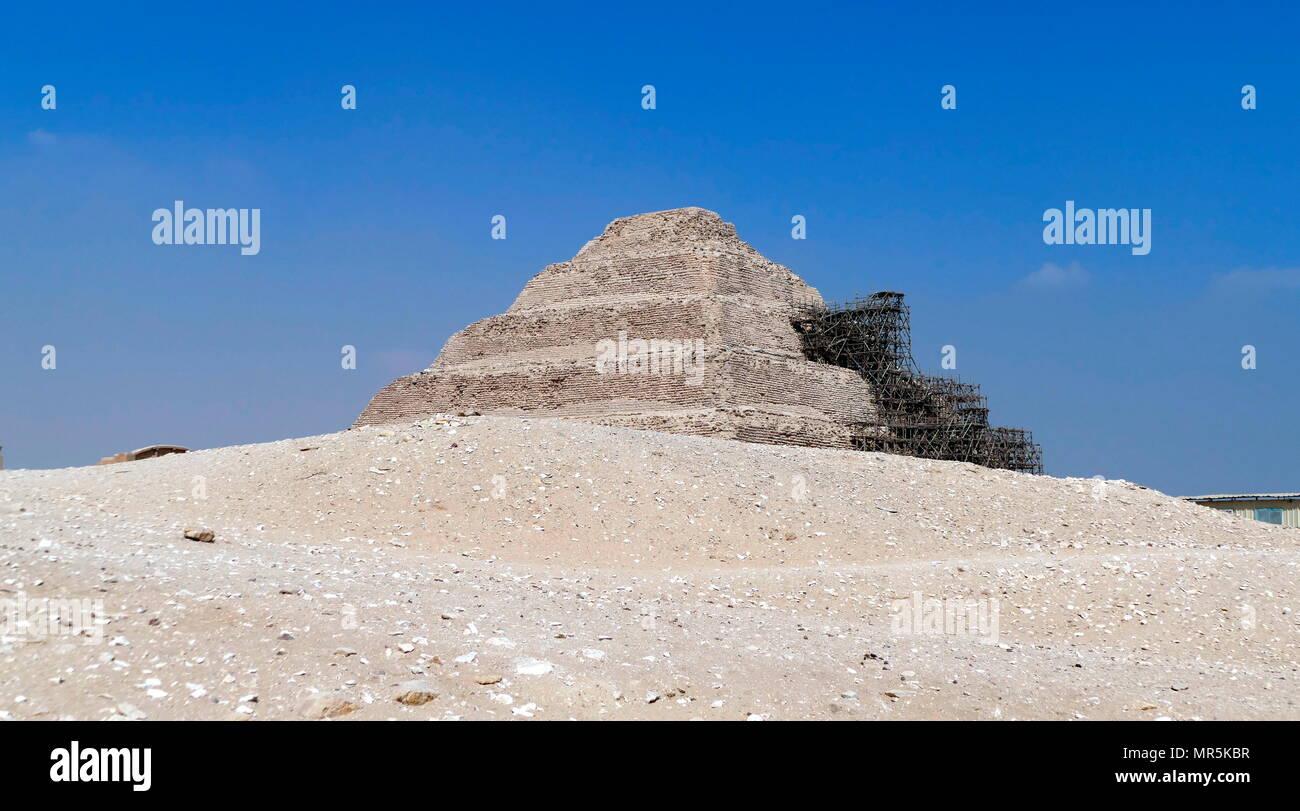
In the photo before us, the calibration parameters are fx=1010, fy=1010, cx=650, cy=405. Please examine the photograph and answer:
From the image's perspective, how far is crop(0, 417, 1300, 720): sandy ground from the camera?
23.9ft

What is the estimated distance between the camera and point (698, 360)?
117ft

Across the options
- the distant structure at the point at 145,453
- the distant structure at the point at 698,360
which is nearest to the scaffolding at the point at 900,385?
the distant structure at the point at 698,360

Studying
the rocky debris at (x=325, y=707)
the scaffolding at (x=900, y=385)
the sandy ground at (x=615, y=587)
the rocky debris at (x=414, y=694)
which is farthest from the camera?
the scaffolding at (x=900, y=385)

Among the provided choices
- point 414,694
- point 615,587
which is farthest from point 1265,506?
point 414,694


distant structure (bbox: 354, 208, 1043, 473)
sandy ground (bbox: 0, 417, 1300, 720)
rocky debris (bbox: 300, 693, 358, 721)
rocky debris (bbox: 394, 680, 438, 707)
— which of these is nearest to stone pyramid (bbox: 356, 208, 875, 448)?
distant structure (bbox: 354, 208, 1043, 473)

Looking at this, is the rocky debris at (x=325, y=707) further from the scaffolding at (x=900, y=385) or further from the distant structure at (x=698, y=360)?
the scaffolding at (x=900, y=385)

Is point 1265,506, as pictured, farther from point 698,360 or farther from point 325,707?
point 325,707

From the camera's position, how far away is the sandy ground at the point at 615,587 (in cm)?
728

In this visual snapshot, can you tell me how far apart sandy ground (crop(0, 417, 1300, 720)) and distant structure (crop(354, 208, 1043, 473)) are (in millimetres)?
10900

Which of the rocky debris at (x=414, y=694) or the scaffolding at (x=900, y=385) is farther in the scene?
the scaffolding at (x=900, y=385)

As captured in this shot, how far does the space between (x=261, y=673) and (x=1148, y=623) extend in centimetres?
1034

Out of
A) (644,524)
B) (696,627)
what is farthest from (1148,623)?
(644,524)

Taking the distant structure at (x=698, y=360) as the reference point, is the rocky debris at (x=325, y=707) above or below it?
below

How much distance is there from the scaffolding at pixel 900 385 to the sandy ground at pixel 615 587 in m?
15.8
